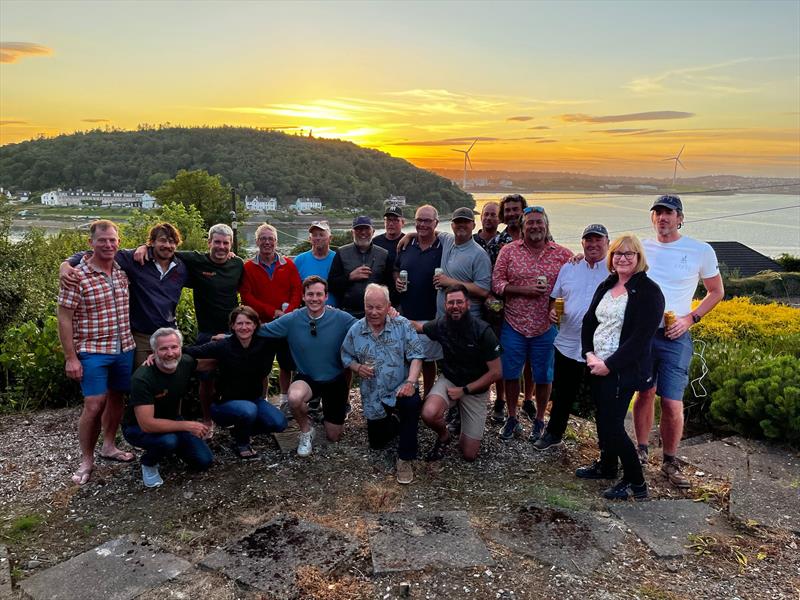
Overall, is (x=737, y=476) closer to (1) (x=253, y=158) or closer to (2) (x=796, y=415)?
(2) (x=796, y=415)

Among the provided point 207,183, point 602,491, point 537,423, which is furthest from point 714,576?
point 207,183

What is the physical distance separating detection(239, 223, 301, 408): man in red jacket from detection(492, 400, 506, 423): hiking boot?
1.98 meters

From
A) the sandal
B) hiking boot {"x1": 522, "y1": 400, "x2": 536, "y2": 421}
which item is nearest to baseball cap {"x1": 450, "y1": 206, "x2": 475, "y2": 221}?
hiking boot {"x1": 522, "y1": 400, "x2": 536, "y2": 421}

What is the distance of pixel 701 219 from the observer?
227 feet

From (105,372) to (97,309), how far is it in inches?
19.0

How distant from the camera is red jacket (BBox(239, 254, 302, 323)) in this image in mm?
5062

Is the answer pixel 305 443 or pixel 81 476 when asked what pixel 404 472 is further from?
pixel 81 476

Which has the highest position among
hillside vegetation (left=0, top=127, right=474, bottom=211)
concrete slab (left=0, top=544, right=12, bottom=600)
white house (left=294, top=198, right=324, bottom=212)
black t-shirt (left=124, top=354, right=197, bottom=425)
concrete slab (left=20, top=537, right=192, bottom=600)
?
hillside vegetation (left=0, top=127, right=474, bottom=211)

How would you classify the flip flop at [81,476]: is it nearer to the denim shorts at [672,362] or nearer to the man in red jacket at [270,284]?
the man in red jacket at [270,284]

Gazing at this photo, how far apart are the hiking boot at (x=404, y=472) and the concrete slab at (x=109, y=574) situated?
1592 millimetres

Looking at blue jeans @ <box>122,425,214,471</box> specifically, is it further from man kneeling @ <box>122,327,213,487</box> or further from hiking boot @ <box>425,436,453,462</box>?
hiking boot @ <box>425,436,453,462</box>

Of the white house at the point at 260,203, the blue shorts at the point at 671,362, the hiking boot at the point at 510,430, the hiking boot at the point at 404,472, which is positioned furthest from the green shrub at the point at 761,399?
the white house at the point at 260,203

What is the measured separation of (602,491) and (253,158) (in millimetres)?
86103

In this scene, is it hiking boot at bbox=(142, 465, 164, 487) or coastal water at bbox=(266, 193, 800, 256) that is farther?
coastal water at bbox=(266, 193, 800, 256)
